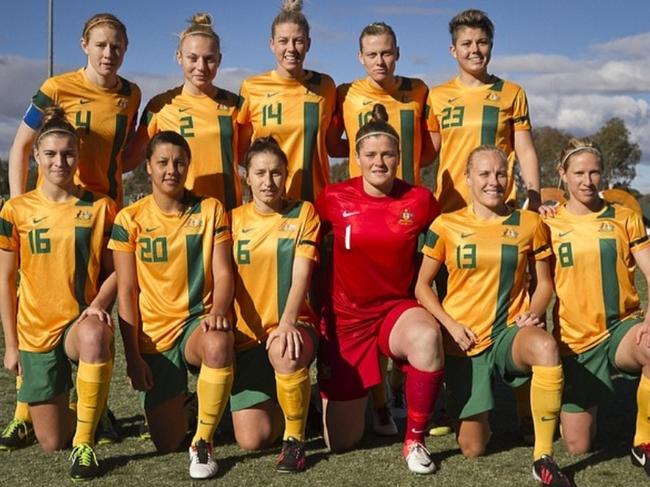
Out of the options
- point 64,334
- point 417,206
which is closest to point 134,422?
point 64,334

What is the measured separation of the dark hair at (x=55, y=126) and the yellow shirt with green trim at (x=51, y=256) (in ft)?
1.00

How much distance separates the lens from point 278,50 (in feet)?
14.3

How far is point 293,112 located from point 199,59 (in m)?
0.57

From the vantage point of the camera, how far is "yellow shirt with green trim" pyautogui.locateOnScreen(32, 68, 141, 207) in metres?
4.26

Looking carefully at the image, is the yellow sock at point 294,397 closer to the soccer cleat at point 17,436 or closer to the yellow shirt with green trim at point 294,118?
the yellow shirt with green trim at point 294,118

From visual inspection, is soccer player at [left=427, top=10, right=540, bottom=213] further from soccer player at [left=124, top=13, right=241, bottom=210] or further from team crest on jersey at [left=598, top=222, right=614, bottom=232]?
soccer player at [left=124, top=13, right=241, bottom=210]

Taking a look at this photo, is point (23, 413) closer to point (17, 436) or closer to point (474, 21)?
point (17, 436)

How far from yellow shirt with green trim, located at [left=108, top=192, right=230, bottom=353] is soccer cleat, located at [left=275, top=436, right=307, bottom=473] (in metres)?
0.72

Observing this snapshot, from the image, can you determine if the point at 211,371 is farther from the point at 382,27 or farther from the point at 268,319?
the point at 382,27

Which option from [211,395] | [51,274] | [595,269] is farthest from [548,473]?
[51,274]

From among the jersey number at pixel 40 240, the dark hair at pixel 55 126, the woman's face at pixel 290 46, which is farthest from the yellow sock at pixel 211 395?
the woman's face at pixel 290 46

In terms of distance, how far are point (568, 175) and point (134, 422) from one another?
8.74ft

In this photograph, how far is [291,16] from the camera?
4301 mm

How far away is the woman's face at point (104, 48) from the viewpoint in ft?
13.6
